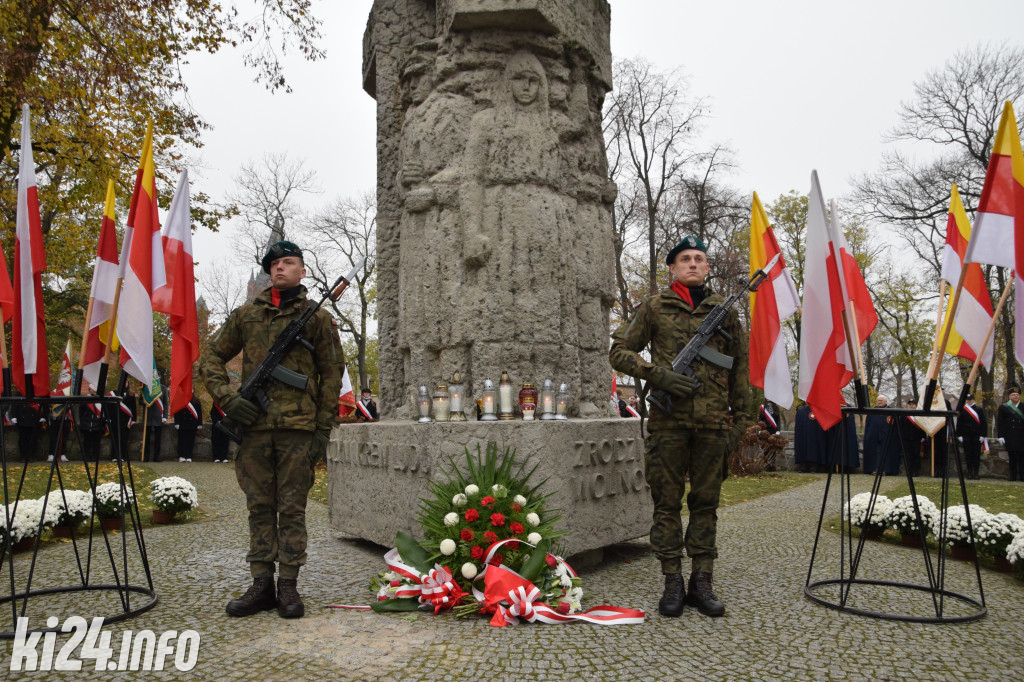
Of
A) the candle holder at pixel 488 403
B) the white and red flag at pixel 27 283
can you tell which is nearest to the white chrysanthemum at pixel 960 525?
the candle holder at pixel 488 403

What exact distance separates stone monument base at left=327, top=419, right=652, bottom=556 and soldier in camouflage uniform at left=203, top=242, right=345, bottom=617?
92 centimetres

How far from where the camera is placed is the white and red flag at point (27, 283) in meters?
4.14

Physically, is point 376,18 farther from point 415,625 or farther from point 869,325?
point 415,625

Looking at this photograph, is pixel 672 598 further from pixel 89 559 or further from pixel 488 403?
pixel 89 559

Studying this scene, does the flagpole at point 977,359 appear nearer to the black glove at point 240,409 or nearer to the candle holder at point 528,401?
the candle holder at point 528,401

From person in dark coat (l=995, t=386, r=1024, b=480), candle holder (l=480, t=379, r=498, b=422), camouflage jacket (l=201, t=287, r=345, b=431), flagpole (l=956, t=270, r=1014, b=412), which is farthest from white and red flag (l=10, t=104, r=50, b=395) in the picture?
person in dark coat (l=995, t=386, r=1024, b=480)

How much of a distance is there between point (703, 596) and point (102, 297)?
3.89 metres

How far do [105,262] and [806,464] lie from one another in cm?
1434

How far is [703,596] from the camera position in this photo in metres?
4.32

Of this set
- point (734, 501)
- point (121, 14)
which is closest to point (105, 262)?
point (734, 501)

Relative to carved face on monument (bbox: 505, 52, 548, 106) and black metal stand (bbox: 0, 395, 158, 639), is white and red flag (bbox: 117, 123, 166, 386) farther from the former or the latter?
carved face on monument (bbox: 505, 52, 548, 106)

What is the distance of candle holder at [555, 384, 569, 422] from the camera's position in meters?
5.40

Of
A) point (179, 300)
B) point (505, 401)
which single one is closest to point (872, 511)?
point (505, 401)

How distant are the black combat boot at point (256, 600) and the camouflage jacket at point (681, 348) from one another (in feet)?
7.89
